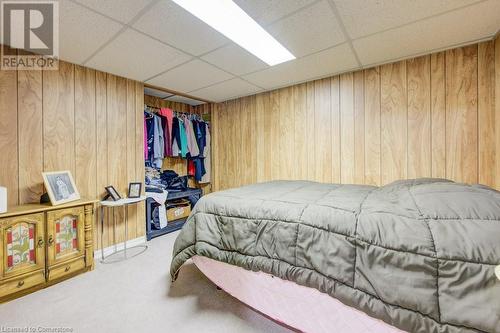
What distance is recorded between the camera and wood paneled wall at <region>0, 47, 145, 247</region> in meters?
1.96

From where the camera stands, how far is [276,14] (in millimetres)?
1556

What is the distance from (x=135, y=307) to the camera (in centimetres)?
158

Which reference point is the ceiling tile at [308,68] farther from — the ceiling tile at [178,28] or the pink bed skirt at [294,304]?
the pink bed skirt at [294,304]

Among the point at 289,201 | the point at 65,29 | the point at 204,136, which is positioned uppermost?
the point at 65,29

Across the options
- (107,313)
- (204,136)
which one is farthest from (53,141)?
(204,136)

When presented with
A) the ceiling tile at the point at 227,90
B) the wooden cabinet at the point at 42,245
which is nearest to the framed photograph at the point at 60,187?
the wooden cabinet at the point at 42,245

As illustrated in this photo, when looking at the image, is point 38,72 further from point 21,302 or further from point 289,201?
point 289,201

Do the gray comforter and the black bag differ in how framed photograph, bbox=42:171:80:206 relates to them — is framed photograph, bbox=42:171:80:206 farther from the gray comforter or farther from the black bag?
the gray comforter

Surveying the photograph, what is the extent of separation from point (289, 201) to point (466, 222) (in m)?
0.88

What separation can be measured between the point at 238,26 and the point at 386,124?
1944 mm

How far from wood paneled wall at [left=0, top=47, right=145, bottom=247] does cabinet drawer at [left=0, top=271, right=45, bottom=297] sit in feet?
2.26

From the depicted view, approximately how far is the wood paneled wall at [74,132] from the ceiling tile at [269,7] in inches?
78.6

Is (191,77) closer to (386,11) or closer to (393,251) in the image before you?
(386,11)

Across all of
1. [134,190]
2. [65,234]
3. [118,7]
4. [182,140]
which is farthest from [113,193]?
[118,7]
